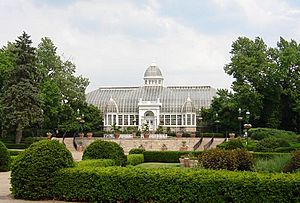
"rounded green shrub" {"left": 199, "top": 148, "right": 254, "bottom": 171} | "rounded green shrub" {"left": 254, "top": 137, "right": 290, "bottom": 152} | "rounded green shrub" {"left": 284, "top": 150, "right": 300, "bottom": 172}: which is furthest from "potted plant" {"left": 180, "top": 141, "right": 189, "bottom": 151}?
"rounded green shrub" {"left": 284, "top": 150, "right": 300, "bottom": 172}

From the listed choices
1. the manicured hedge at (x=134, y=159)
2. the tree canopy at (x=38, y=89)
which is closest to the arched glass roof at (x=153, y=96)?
the tree canopy at (x=38, y=89)

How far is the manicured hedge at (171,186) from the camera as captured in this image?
10273 millimetres

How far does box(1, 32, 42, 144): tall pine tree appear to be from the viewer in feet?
136

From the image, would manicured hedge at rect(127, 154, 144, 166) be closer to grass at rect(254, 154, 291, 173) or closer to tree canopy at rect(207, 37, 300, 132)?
grass at rect(254, 154, 291, 173)

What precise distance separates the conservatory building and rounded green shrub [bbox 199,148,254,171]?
49.7m

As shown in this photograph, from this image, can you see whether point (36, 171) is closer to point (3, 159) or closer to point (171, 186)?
point (171, 186)

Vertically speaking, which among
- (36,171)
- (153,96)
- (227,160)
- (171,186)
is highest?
(153,96)

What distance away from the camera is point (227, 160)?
1508 centimetres

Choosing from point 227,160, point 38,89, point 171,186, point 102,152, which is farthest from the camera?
point 38,89

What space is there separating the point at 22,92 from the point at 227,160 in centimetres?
3037

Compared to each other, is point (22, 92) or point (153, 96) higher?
point (153, 96)

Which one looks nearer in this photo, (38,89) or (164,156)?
(164,156)

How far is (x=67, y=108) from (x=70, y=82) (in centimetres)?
307

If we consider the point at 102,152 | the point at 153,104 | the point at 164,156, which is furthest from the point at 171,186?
the point at 153,104
